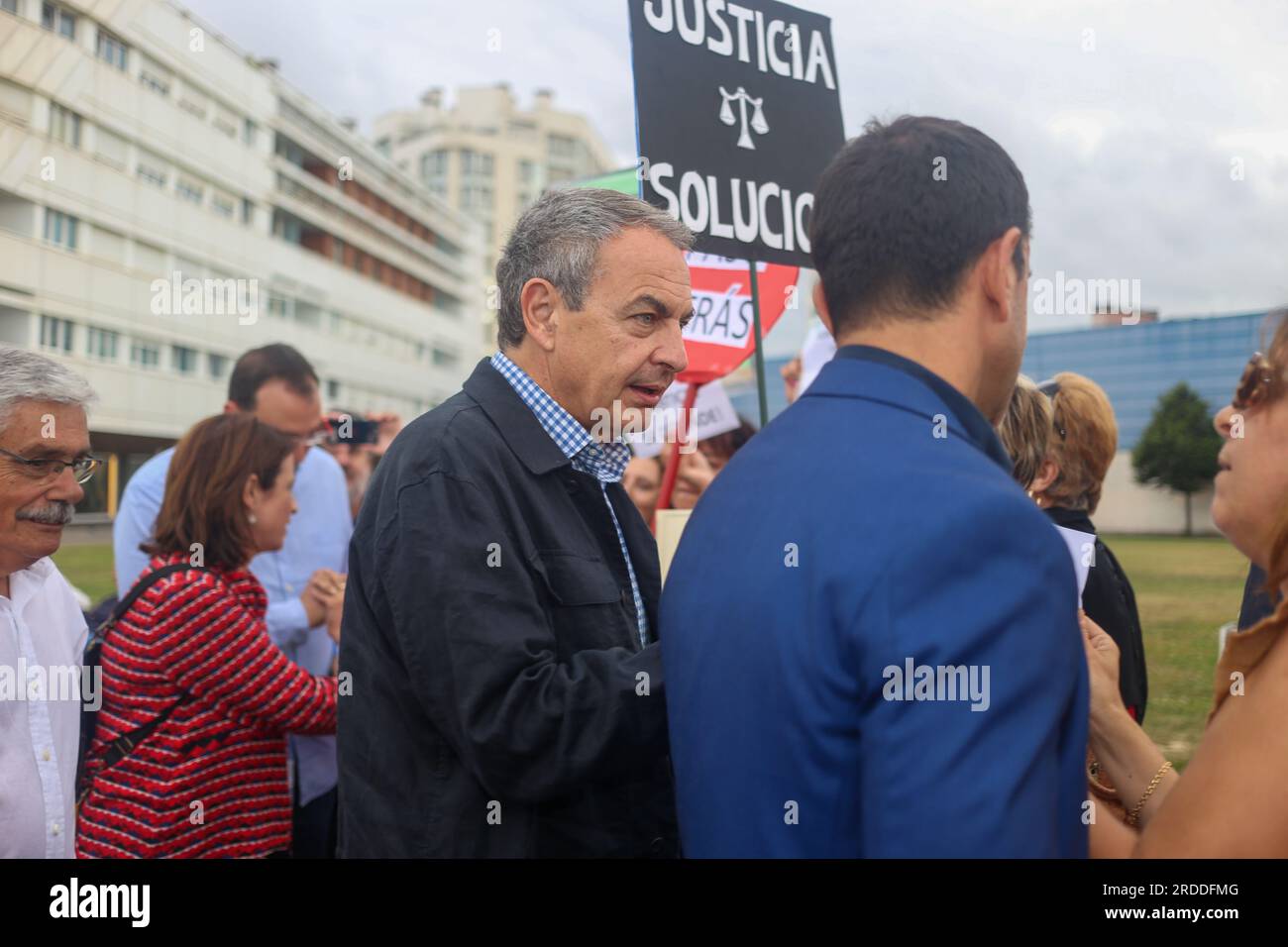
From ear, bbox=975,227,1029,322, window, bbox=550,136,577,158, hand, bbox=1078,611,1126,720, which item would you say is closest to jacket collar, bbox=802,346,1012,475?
ear, bbox=975,227,1029,322

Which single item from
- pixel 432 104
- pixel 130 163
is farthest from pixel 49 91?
pixel 432 104

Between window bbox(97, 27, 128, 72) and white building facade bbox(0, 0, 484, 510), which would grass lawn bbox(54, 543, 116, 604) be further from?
window bbox(97, 27, 128, 72)

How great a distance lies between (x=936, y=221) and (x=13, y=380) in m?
2.02

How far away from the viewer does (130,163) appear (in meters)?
50.2

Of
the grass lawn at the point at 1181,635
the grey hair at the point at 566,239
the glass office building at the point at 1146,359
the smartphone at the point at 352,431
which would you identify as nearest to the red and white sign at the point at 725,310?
the grey hair at the point at 566,239

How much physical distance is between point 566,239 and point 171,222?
58.2 meters

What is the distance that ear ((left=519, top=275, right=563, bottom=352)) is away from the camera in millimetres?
2107

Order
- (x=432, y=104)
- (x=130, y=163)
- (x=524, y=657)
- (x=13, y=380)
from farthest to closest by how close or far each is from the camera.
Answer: (x=432, y=104) < (x=130, y=163) < (x=13, y=380) < (x=524, y=657)

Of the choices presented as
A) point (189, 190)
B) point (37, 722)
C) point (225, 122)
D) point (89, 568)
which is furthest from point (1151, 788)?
point (225, 122)

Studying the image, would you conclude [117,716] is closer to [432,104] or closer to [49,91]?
[49,91]

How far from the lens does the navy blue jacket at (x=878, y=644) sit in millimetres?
1150

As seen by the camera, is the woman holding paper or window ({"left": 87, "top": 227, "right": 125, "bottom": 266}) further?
window ({"left": 87, "top": 227, "right": 125, "bottom": 266})

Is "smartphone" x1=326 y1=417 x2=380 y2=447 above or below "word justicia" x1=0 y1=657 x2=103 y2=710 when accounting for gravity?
above

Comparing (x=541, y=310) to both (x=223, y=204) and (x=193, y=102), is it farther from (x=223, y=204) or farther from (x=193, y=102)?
(x=223, y=204)
